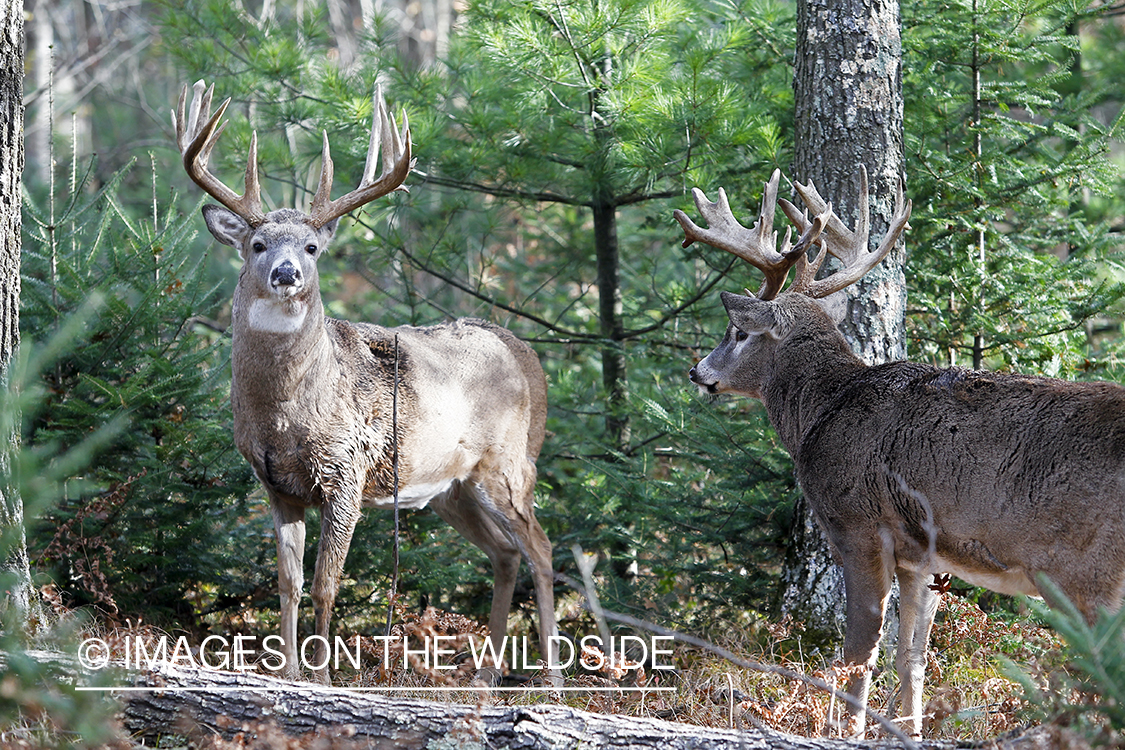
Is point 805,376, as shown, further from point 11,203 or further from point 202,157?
point 11,203

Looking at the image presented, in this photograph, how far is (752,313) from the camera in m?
5.54

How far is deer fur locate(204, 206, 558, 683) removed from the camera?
5.60 m

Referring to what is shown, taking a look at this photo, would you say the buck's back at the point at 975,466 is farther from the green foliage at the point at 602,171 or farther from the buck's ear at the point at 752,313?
the green foliage at the point at 602,171

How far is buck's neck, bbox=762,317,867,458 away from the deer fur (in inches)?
76.0

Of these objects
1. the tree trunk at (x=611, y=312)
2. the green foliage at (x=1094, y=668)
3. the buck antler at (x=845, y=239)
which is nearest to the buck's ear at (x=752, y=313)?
the buck antler at (x=845, y=239)

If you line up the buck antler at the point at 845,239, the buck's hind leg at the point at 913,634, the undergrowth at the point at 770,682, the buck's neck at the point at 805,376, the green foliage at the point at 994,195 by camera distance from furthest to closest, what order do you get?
the green foliage at the point at 994,195 < the buck antler at the point at 845,239 < the buck's neck at the point at 805,376 < the buck's hind leg at the point at 913,634 < the undergrowth at the point at 770,682

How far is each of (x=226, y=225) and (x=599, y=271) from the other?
11.9ft

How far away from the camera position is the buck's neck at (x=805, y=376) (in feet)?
17.3

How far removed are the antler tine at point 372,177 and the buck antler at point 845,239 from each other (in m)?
2.17

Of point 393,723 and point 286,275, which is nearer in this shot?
point 393,723

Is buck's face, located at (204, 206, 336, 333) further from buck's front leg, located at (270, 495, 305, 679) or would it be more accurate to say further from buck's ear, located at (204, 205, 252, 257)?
buck's front leg, located at (270, 495, 305, 679)

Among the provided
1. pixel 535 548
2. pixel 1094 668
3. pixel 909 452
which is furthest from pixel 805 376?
pixel 1094 668

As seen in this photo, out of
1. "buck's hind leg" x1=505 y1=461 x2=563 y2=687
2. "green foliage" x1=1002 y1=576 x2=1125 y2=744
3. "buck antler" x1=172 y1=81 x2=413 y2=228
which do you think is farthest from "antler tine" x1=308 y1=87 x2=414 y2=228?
"green foliage" x1=1002 y1=576 x2=1125 y2=744

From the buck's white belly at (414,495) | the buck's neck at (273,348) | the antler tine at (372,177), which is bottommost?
the buck's white belly at (414,495)
